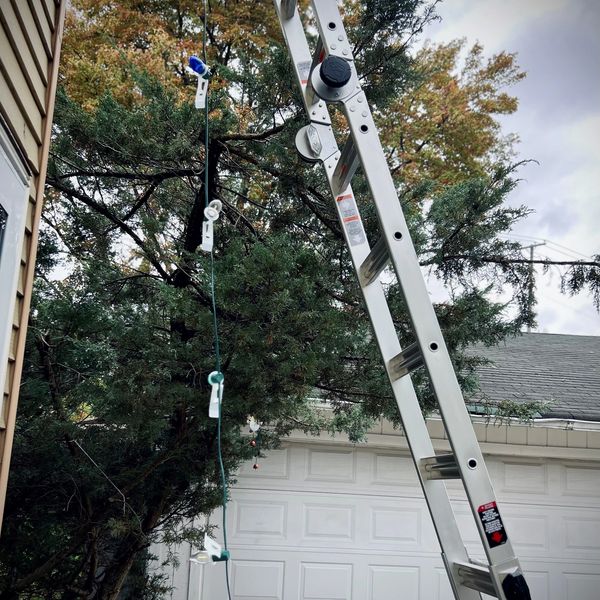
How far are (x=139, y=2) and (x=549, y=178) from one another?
8.51 m

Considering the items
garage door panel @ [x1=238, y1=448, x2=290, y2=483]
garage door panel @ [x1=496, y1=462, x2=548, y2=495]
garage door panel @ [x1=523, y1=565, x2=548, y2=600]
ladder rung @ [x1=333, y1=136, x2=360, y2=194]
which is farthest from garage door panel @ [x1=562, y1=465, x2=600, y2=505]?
ladder rung @ [x1=333, y1=136, x2=360, y2=194]

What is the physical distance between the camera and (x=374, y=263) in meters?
1.94

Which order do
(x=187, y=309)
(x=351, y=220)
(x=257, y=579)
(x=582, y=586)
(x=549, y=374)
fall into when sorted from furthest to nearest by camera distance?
(x=549, y=374) → (x=582, y=586) → (x=257, y=579) → (x=187, y=309) → (x=351, y=220)

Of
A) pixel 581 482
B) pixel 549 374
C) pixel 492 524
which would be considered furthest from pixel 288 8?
pixel 549 374

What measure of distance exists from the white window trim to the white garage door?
12.8 feet

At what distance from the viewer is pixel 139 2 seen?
32.8ft

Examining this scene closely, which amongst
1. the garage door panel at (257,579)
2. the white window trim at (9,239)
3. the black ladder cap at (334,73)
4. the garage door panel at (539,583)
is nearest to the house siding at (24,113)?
the white window trim at (9,239)

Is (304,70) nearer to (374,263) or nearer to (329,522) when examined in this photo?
(374,263)

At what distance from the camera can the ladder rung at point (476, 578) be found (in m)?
1.60

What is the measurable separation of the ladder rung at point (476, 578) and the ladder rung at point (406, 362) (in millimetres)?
496

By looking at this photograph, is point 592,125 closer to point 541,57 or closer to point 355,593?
point 541,57

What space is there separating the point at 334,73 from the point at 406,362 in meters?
0.76

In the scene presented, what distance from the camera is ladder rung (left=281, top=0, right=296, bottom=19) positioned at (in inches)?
86.5

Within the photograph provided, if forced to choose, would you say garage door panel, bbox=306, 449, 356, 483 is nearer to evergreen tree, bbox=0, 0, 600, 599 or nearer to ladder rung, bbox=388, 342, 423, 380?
evergreen tree, bbox=0, 0, 600, 599
